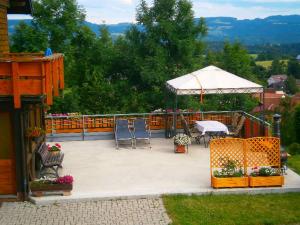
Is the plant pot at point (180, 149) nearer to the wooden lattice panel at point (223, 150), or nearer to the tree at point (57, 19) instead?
the wooden lattice panel at point (223, 150)

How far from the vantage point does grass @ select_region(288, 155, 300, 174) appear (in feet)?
44.8

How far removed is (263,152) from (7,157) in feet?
20.2

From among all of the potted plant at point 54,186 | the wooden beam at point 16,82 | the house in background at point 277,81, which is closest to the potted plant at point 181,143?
the potted plant at point 54,186

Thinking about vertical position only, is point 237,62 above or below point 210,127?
above

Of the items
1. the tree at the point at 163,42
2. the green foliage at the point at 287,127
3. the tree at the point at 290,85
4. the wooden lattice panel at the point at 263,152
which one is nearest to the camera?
the wooden lattice panel at the point at 263,152

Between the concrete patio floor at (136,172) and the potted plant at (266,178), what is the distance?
171 mm

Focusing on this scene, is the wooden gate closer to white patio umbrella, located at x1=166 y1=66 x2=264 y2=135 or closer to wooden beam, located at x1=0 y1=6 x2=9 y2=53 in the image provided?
wooden beam, located at x1=0 y1=6 x2=9 y2=53

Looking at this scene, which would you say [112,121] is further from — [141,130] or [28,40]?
[28,40]

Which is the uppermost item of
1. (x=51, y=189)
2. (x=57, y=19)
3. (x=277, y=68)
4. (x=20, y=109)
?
(x=57, y=19)

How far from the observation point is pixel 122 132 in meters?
16.6

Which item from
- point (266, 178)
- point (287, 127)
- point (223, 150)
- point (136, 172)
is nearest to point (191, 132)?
point (287, 127)

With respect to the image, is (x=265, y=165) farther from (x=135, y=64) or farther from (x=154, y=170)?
(x=135, y=64)

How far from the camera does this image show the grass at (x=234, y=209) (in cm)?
998

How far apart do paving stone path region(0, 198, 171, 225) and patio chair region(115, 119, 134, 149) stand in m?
5.02
